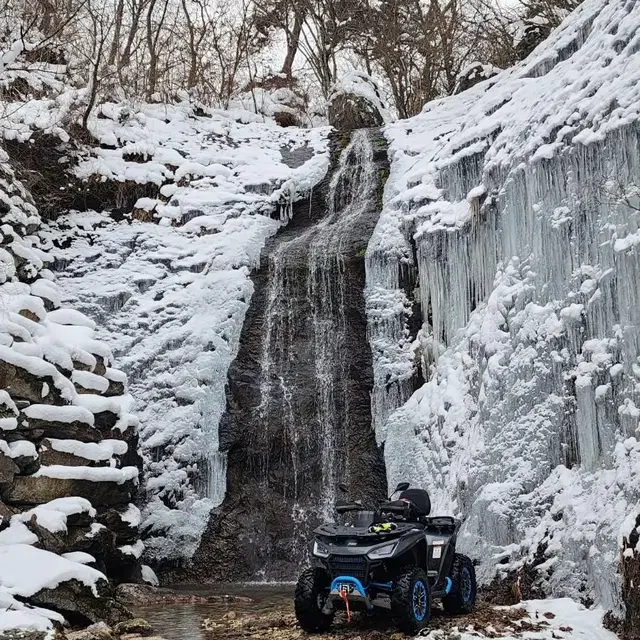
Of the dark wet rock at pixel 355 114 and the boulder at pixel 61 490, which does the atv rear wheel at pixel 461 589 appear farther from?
the dark wet rock at pixel 355 114

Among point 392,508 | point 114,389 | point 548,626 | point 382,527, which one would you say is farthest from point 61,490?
point 548,626

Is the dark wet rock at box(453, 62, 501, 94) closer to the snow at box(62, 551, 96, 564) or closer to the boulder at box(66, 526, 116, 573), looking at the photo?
the boulder at box(66, 526, 116, 573)

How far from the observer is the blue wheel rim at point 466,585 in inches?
277

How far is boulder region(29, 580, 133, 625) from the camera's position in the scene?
262 inches

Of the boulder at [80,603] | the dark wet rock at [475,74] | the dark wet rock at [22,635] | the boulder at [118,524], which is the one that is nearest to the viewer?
the dark wet rock at [22,635]

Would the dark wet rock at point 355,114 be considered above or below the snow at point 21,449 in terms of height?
above

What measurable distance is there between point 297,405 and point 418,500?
546 centimetres

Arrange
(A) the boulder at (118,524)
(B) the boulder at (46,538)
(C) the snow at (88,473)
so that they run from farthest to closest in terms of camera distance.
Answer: (A) the boulder at (118,524) < (C) the snow at (88,473) < (B) the boulder at (46,538)

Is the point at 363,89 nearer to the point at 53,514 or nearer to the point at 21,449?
the point at 21,449

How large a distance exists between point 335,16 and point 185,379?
14666 mm

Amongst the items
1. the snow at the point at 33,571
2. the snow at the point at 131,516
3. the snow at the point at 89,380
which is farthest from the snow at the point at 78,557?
the snow at the point at 89,380

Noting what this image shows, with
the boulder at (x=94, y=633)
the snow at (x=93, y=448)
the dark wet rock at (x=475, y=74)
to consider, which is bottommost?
the boulder at (x=94, y=633)

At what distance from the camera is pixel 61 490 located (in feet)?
29.4

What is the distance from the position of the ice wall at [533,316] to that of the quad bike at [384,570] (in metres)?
1.32
